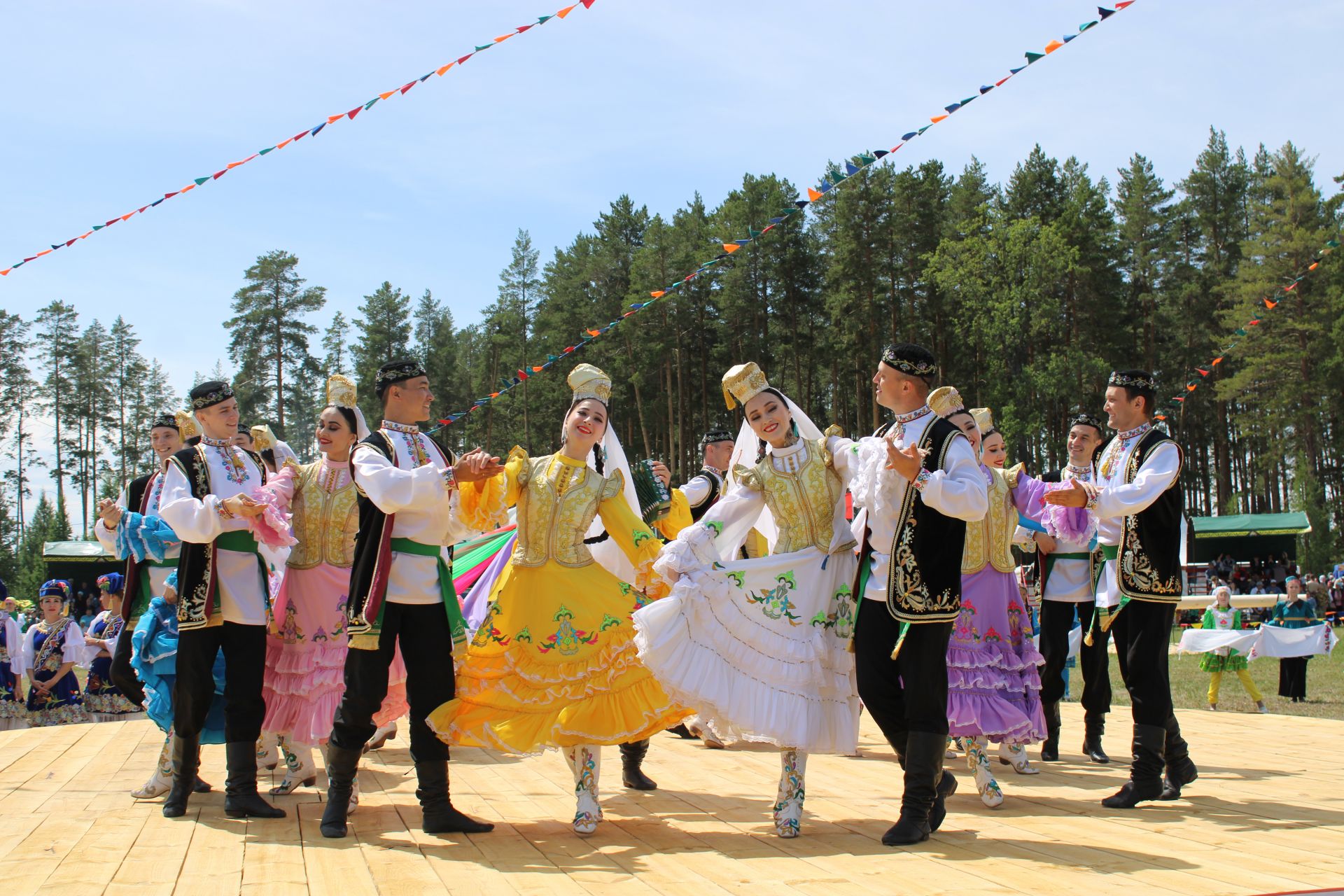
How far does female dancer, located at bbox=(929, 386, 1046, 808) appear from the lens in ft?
17.3

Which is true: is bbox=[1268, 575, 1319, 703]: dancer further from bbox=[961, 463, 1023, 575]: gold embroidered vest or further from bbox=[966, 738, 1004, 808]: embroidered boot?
bbox=[966, 738, 1004, 808]: embroidered boot

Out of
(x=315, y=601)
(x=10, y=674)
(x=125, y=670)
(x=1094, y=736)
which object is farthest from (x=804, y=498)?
(x=10, y=674)

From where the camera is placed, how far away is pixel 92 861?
4004mm

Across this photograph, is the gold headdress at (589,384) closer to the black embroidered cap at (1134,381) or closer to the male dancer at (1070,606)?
the black embroidered cap at (1134,381)

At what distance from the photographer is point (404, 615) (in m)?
4.55

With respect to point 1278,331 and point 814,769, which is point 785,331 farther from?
point 814,769

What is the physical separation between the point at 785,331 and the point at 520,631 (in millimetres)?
32707

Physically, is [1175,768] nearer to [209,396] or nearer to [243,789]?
[243,789]

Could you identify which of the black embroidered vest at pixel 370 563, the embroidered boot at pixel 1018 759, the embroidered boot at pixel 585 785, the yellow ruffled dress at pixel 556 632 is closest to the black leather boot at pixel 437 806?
the yellow ruffled dress at pixel 556 632

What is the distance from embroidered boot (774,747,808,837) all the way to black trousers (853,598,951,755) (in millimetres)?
351

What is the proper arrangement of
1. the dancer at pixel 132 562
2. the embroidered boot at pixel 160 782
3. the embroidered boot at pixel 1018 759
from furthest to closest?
the embroidered boot at pixel 1018 759 → the dancer at pixel 132 562 → the embroidered boot at pixel 160 782

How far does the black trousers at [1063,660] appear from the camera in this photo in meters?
6.34

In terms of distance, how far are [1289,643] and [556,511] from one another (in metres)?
10.4

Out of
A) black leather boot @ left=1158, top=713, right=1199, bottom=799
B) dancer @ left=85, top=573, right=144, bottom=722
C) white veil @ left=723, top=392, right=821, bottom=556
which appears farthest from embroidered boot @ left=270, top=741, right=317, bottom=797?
dancer @ left=85, top=573, right=144, bottom=722
